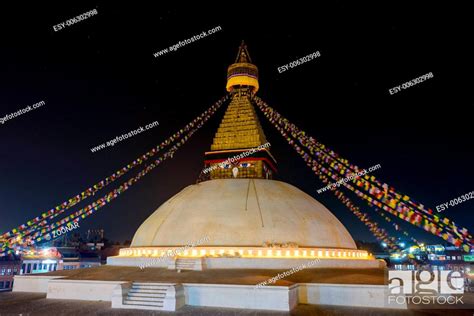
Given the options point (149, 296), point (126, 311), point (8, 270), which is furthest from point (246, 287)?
point (8, 270)

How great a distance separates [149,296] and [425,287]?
8369 mm

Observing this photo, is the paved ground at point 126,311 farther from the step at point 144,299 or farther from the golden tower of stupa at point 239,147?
the golden tower of stupa at point 239,147

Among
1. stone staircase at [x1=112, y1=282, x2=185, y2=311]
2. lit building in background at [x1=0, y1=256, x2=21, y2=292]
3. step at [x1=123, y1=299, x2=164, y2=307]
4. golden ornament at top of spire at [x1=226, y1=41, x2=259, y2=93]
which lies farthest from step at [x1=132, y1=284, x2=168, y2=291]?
lit building in background at [x1=0, y1=256, x2=21, y2=292]

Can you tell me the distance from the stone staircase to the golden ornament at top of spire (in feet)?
41.1

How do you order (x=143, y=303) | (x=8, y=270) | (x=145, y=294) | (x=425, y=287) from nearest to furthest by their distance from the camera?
(x=143, y=303)
(x=145, y=294)
(x=425, y=287)
(x=8, y=270)

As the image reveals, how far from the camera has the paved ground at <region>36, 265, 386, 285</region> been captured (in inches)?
407

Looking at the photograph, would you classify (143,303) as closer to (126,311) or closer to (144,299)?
(144,299)

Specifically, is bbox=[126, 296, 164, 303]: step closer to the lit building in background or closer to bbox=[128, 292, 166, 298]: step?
bbox=[128, 292, 166, 298]: step

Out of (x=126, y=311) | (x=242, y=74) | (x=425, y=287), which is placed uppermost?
(x=242, y=74)

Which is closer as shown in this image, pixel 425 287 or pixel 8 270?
pixel 425 287

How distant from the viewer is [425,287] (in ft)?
34.6

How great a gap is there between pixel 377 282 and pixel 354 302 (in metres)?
0.90

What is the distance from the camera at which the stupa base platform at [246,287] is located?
30.8 feet

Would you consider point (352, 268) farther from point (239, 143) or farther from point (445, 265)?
point (445, 265)
